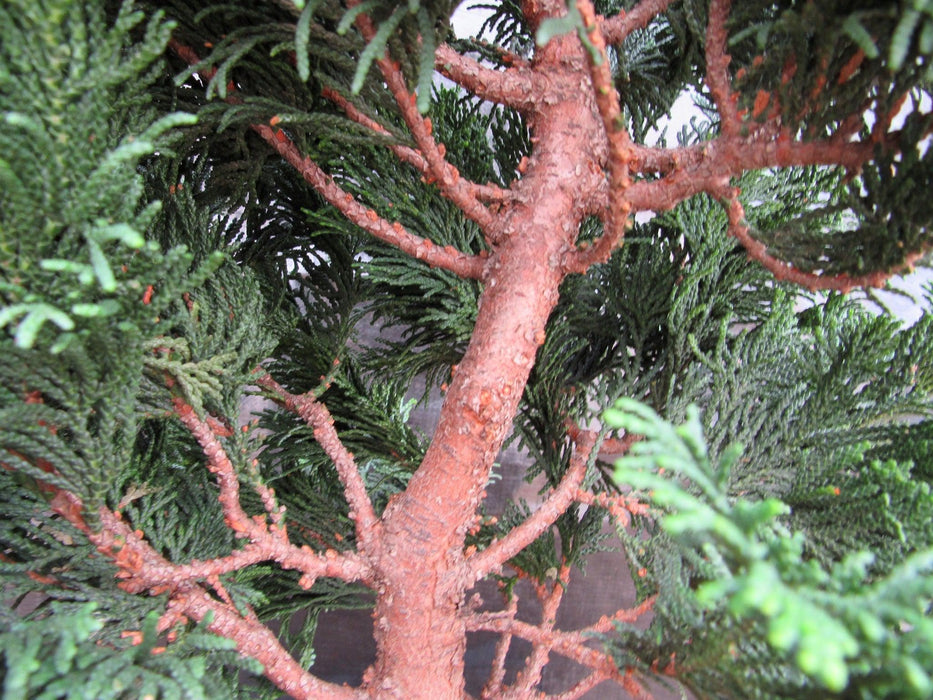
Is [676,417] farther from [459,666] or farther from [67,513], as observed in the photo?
[67,513]

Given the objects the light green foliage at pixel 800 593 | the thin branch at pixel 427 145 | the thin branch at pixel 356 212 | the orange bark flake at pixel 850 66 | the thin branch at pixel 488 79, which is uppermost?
the orange bark flake at pixel 850 66

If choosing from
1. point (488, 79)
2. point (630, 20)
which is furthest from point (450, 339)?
point (630, 20)

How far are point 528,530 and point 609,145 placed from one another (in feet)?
1.46

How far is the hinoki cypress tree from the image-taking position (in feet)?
1.40

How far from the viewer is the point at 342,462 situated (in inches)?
28.4

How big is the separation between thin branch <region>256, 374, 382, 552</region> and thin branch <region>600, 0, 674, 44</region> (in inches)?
22.6

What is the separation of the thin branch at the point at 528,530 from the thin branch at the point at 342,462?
0.12m

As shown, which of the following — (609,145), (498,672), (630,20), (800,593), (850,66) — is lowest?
(498,672)

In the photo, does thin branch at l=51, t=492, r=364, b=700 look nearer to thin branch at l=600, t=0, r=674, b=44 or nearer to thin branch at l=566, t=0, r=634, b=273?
thin branch at l=566, t=0, r=634, b=273

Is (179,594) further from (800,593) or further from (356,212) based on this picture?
(800,593)

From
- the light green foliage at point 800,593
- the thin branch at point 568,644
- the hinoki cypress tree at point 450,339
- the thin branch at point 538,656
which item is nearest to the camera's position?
the light green foliage at point 800,593

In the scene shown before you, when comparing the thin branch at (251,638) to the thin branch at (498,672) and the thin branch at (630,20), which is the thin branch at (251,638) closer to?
the thin branch at (498,672)

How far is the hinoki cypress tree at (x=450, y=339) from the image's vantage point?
0.43 m

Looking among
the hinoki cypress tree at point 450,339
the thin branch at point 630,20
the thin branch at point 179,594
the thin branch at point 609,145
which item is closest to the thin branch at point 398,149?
the hinoki cypress tree at point 450,339
